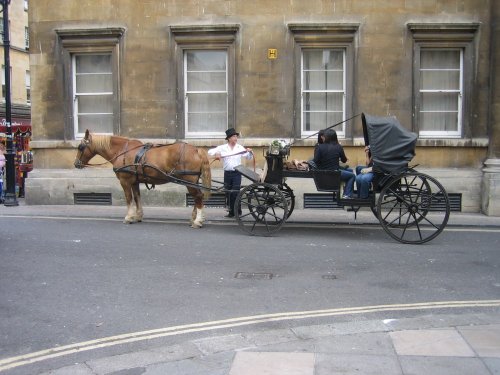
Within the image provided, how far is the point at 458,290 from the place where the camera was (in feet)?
24.6

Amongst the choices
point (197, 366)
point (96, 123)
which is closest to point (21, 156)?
point (96, 123)

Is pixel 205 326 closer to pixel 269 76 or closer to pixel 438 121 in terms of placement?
pixel 269 76

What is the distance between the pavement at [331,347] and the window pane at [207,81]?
10224 millimetres

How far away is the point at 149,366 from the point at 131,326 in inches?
41.4

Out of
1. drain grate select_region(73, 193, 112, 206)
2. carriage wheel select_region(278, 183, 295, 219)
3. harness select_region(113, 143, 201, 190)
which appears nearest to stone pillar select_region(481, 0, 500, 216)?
carriage wheel select_region(278, 183, 295, 219)

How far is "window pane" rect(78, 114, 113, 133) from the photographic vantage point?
53.8ft

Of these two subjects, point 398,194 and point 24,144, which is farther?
point 24,144

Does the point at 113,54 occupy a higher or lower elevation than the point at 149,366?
higher

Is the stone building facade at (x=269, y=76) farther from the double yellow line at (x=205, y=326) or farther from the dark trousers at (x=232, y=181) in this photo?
the double yellow line at (x=205, y=326)

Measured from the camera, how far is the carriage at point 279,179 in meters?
10.4

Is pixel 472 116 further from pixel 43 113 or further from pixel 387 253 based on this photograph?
pixel 43 113

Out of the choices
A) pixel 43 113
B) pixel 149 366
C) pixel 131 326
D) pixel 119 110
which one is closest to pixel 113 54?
pixel 119 110

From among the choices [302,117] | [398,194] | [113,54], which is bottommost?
[398,194]

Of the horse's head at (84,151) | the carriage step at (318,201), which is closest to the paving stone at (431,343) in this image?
the horse's head at (84,151)
